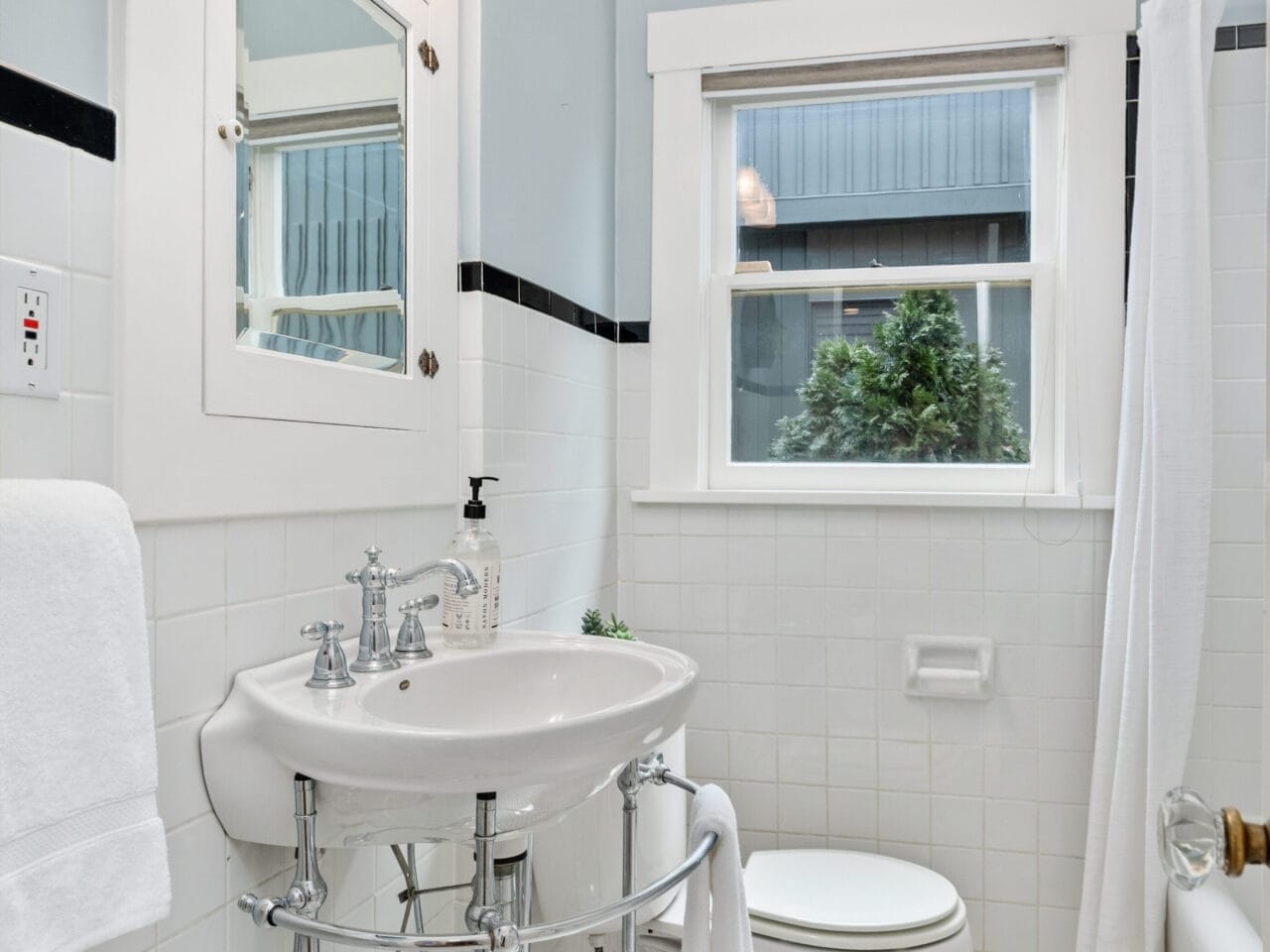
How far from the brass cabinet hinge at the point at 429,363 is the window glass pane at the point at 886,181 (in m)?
1.04

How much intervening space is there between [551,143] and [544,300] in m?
0.32

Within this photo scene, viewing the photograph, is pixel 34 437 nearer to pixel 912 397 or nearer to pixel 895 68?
pixel 912 397

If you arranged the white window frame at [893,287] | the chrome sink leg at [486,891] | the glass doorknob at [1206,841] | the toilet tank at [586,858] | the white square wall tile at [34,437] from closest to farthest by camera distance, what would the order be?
the glass doorknob at [1206,841] → the white square wall tile at [34,437] → the chrome sink leg at [486,891] → the toilet tank at [586,858] → the white window frame at [893,287]

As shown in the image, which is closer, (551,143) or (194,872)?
(194,872)

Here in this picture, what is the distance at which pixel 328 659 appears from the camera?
3.86 ft

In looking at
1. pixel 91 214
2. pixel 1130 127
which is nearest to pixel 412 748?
pixel 91 214

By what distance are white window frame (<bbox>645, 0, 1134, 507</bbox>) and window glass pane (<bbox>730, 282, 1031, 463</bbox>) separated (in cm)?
3

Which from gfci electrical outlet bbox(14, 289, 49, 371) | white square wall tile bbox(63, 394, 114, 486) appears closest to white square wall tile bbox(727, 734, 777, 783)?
white square wall tile bbox(63, 394, 114, 486)

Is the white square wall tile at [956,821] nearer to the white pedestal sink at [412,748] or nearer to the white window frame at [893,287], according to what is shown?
the white window frame at [893,287]

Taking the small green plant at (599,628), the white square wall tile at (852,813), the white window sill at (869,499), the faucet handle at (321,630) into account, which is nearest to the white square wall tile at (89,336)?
the faucet handle at (321,630)

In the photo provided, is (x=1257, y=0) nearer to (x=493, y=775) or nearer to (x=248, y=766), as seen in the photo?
(x=493, y=775)

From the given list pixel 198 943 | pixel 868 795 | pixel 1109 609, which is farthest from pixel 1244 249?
pixel 198 943

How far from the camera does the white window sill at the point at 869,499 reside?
206 centimetres

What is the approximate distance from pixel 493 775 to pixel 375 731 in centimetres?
12
